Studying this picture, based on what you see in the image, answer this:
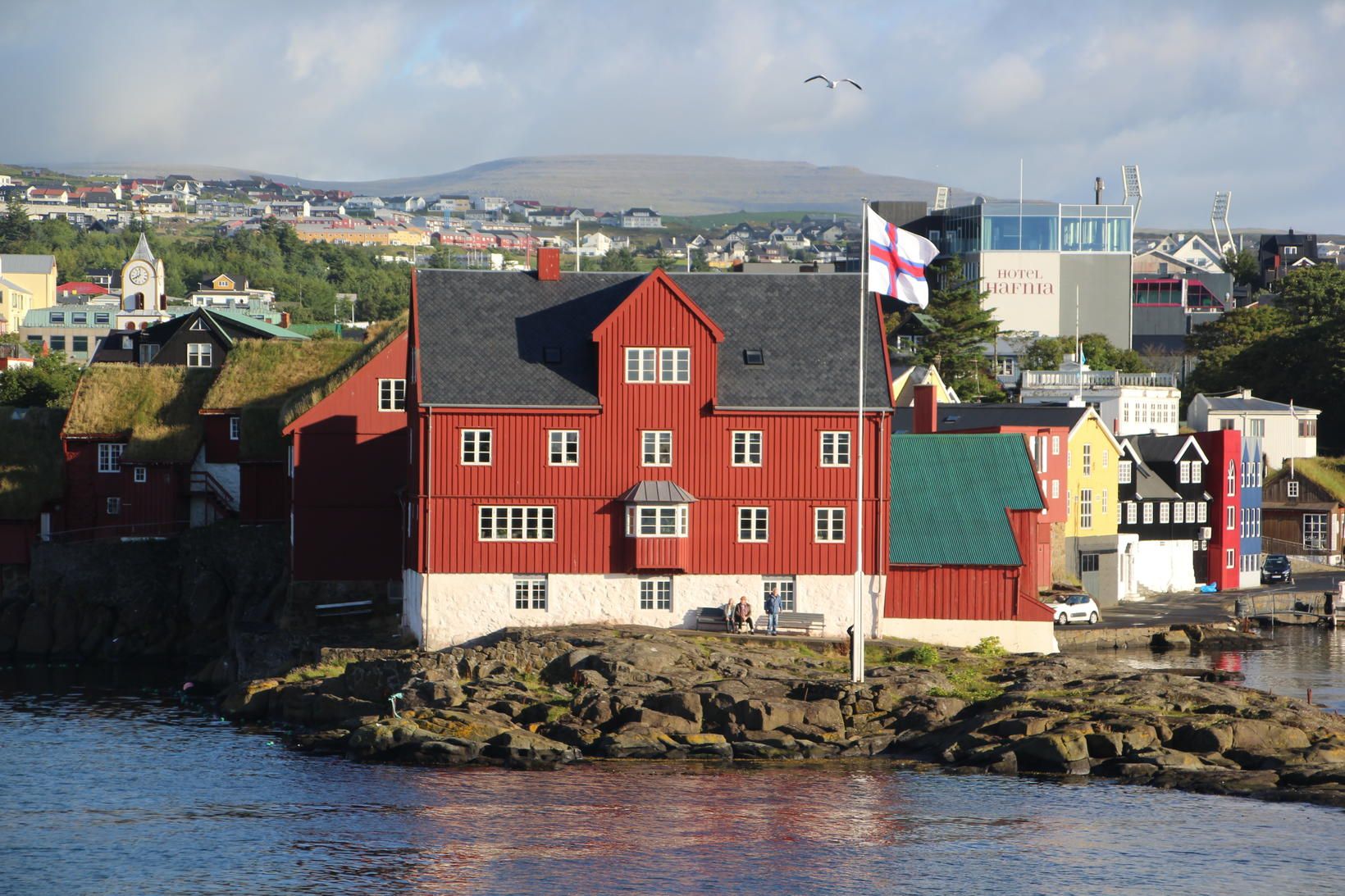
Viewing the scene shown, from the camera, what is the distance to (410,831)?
38594 millimetres

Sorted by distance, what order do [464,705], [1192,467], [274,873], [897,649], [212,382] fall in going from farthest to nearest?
[1192,467], [212,382], [897,649], [464,705], [274,873]

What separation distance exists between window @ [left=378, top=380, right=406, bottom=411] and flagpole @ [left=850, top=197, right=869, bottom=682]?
16444 millimetres

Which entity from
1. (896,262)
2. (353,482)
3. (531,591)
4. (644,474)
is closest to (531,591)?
(531,591)

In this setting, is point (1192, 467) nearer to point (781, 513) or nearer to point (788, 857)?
point (781, 513)

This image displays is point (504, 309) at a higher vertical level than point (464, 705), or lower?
higher

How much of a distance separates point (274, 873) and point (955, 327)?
88.9 metres

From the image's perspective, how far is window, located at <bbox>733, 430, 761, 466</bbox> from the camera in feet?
182

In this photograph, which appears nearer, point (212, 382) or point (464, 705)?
point (464, 705)

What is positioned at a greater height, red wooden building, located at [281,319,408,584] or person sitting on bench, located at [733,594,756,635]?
red wooden building, located at [281,319,408,584]

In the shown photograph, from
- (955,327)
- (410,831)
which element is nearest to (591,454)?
(410,831)

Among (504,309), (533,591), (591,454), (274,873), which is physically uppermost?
(504,309)

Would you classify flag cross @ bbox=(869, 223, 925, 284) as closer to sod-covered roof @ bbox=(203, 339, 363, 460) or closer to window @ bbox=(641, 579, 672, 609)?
window @ bbox=(641, 579, 672, 609)

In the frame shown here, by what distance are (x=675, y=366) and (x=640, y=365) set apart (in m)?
1.04

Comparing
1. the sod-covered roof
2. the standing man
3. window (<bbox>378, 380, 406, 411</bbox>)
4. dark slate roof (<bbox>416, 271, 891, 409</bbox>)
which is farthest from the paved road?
the sod-covered roof
